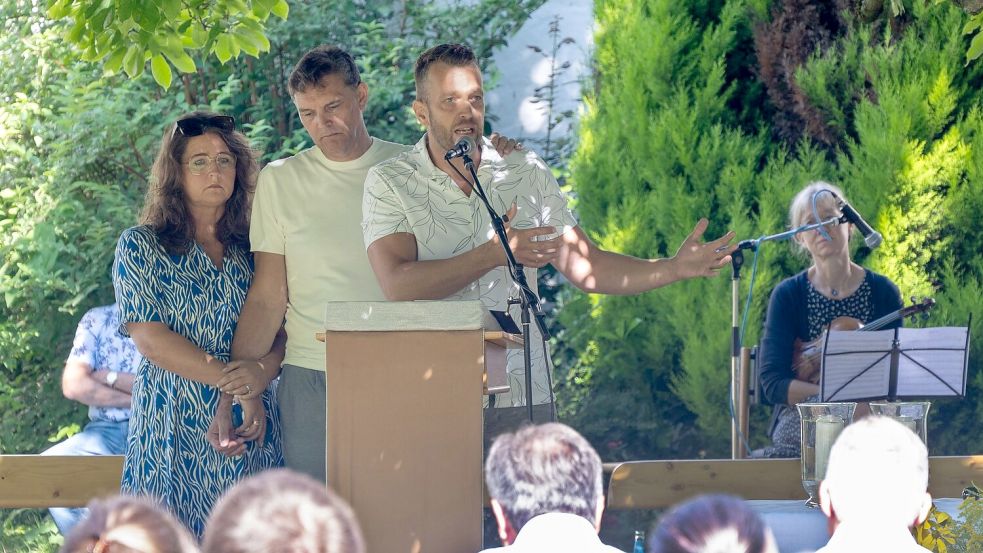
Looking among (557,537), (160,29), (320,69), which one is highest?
(160,29)

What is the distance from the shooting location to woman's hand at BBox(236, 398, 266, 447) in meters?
3.85

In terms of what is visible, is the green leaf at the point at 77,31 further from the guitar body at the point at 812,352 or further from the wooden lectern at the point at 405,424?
the guitar body at the point at 812,352

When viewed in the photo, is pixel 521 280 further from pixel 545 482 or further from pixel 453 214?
pixel 545 482

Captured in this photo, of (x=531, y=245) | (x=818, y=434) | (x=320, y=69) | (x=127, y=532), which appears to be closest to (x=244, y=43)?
(x=320, y=69)

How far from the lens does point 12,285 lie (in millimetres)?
7156

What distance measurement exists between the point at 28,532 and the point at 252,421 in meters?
3.74

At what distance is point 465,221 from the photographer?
12.7 feet

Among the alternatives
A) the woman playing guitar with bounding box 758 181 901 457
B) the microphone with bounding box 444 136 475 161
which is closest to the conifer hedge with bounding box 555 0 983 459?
the woman playing guitar with bounding box 758 181 901 457

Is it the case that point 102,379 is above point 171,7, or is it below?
below

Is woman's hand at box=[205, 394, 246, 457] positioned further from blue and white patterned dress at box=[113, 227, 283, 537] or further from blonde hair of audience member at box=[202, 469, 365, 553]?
blonde hair of audience member at box=[202, 469, 365, 553]

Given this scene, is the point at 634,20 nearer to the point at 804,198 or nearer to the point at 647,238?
the point at 647,238

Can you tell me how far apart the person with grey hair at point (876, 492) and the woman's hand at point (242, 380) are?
201cm

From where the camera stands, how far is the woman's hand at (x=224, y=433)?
3.81 metres

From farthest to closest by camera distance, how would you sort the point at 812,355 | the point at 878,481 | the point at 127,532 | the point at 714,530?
1. the point at 812,355
2. the point at 878,481
3. the point at 714,530
4. the point at 127,532
